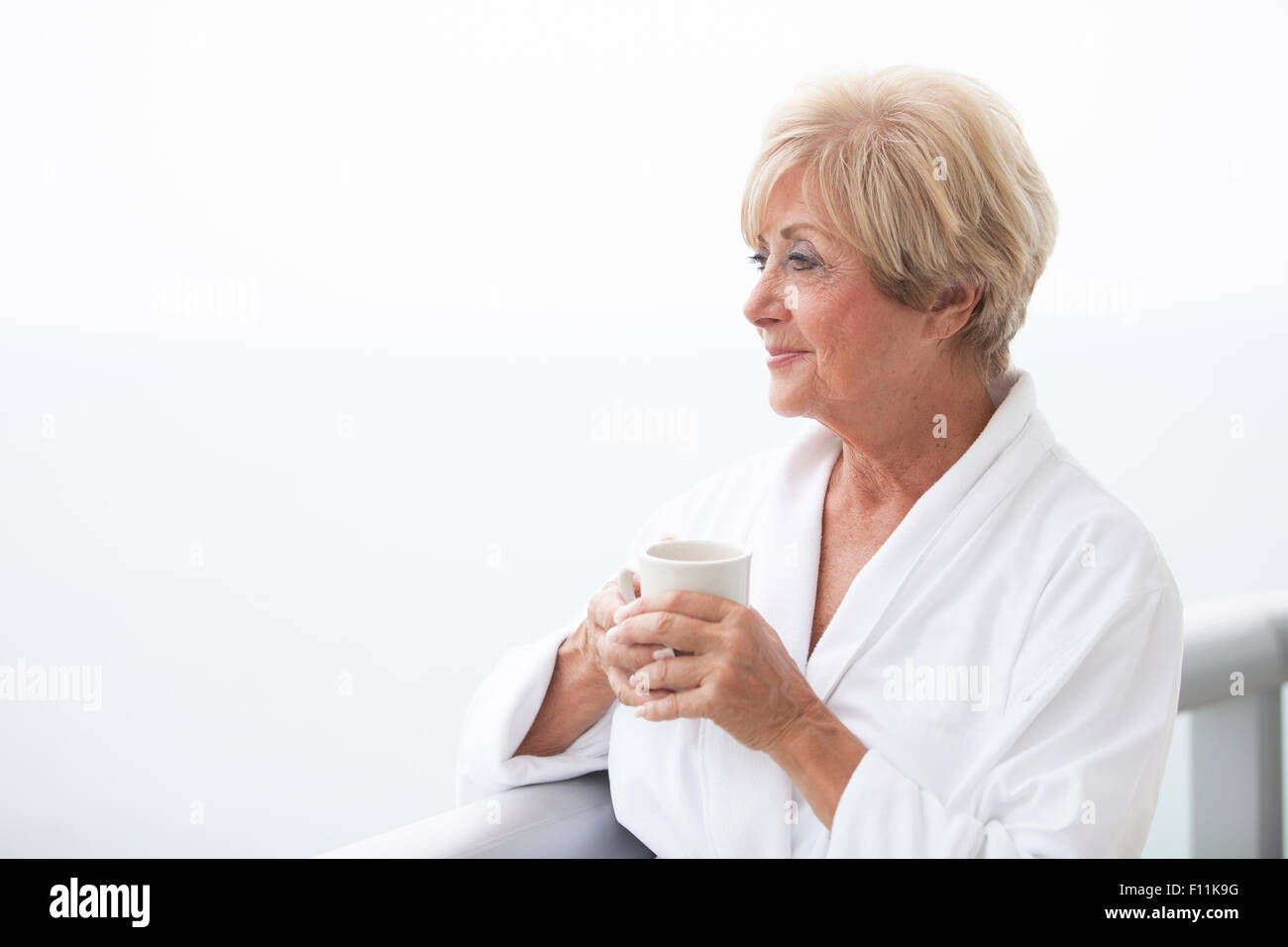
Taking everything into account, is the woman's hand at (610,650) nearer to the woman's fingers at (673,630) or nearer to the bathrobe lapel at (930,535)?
the woman's fingers at (673,630)

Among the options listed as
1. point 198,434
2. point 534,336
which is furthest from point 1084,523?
point 198,434

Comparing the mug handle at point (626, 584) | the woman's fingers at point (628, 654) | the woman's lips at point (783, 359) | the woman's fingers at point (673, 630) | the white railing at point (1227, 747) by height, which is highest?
the woman's lips at point (783, 359)

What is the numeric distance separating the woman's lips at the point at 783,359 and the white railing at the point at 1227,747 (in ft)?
1.93

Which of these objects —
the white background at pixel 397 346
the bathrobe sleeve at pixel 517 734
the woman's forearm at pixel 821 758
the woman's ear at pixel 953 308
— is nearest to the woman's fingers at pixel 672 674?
the woman's forearm at pixel 821 758

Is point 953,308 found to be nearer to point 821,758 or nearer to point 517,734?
point 821,758

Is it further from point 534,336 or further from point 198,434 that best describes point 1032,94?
point 198,434

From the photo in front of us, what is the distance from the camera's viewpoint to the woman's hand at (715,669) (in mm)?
927

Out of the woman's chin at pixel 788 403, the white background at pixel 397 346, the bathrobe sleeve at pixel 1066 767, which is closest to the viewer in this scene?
the bathrobe sleeve at pixel 1066 767

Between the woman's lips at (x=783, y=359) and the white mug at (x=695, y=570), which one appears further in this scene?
the woman's lips at (x=783, y=359)

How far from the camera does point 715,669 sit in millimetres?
931

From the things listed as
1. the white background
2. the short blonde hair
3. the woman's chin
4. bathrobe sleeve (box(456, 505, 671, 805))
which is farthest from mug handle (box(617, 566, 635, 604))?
the white background

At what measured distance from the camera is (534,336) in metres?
2.75

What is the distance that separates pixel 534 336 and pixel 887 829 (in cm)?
205

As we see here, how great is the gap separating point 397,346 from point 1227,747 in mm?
2214
